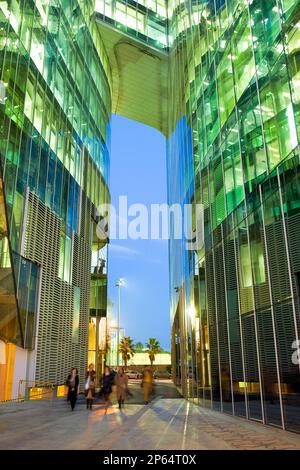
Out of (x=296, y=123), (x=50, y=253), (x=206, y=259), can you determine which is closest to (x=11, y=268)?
(x=50, y=253)

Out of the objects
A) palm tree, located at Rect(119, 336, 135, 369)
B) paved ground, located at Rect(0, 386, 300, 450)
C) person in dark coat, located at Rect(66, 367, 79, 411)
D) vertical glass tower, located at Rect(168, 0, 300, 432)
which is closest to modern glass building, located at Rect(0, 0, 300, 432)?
vertical glass tower, located at Rect(168, 0, 300, 432)

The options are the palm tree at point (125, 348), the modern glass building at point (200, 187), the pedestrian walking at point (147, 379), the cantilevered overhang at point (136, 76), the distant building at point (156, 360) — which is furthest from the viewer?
the distant building at point (156, 360)

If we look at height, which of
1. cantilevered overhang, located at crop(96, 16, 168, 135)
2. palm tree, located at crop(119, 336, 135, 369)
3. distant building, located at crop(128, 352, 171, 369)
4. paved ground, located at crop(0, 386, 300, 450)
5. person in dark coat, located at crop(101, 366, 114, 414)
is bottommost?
paved ground, located at crop(0, 386, 300, 450)

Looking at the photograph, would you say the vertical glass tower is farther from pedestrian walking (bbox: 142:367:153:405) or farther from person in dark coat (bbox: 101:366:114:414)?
person in dark coat (bbox: 101:366:114:414)

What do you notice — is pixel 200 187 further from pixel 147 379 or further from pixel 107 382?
pixel 107 382

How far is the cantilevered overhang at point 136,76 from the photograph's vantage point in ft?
125

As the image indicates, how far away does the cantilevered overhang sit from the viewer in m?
38.2

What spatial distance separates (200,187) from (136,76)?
25.5 m

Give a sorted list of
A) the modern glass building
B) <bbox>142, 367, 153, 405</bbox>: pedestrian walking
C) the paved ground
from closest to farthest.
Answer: the paved ground → the modern glass building → <bbox>142, 367, 153, 405</bbox>: pedestrian walking

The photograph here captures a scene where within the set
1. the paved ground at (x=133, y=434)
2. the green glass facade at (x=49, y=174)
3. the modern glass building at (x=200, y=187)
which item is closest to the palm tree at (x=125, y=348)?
the modern glass building at (x=200, y=187)

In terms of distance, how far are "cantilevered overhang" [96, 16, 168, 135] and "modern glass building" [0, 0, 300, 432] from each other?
2.25m

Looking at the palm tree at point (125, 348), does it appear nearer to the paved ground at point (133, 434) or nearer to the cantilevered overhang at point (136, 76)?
the cantilevered overhang at point (136, 76)

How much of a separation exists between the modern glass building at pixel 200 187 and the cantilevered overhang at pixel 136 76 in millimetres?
2248

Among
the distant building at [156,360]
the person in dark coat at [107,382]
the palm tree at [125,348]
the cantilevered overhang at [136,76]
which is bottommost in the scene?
the person in dark coat at [107,382]
